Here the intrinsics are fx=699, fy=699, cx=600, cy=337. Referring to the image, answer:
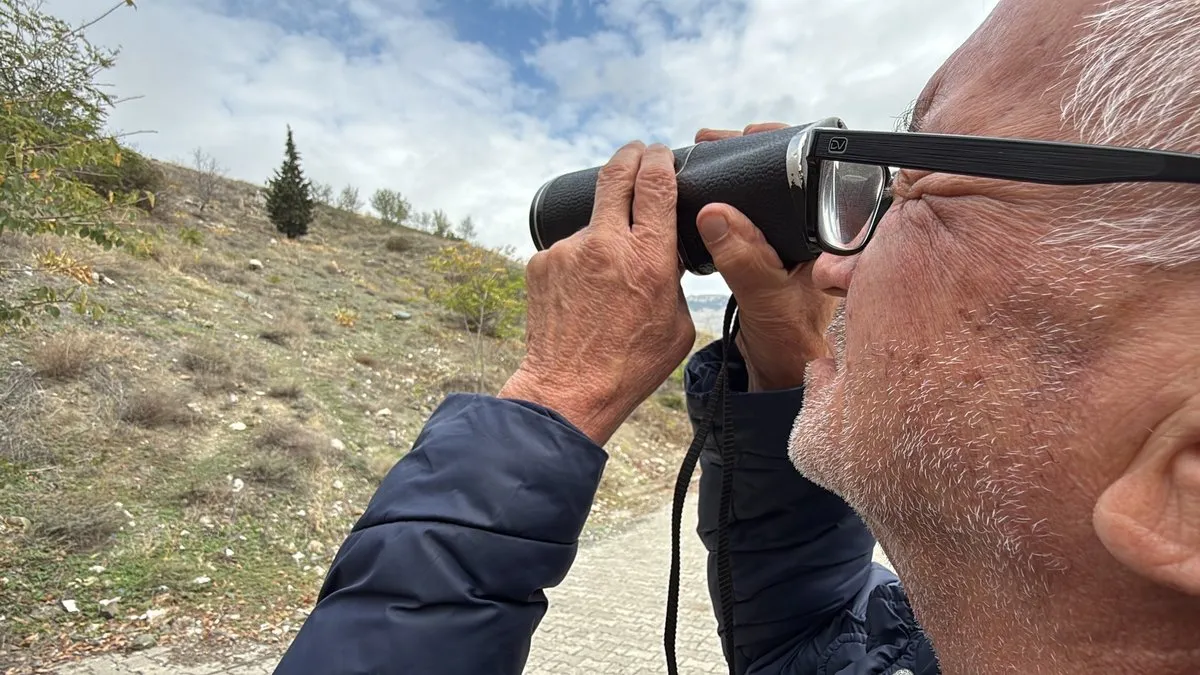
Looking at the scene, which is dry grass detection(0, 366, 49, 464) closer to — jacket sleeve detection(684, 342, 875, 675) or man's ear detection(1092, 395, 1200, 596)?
jacket sleeve detection(684, 342, 875, 675)

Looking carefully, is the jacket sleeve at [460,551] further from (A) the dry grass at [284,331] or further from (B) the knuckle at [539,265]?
(A) the dry grass at [284,331]

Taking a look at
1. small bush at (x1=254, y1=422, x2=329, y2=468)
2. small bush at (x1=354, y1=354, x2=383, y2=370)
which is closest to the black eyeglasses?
small bush at (x1=254, y1=422, x2=329, y2=468)

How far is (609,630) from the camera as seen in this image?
15.9ft

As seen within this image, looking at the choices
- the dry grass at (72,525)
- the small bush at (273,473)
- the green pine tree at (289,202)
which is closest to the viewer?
the dry grass at (72,525)

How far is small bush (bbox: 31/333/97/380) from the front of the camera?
661 cm

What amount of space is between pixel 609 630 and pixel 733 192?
4358 mm

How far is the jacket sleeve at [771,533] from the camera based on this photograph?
55.9 inches

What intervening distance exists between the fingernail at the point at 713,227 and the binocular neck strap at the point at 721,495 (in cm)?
23

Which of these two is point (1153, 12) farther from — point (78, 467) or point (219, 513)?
point (78, 467)

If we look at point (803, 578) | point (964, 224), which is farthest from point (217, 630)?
point (964, 224)

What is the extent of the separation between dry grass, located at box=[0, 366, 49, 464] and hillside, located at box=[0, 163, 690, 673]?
2 centimetres

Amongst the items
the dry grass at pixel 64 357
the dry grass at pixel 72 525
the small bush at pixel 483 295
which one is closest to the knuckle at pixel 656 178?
the dry grass at pixel 72 525

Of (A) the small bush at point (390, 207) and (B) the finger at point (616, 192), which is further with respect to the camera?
(A) the small bush at point (390, 207)

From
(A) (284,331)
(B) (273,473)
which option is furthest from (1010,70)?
(A) (284,331)
